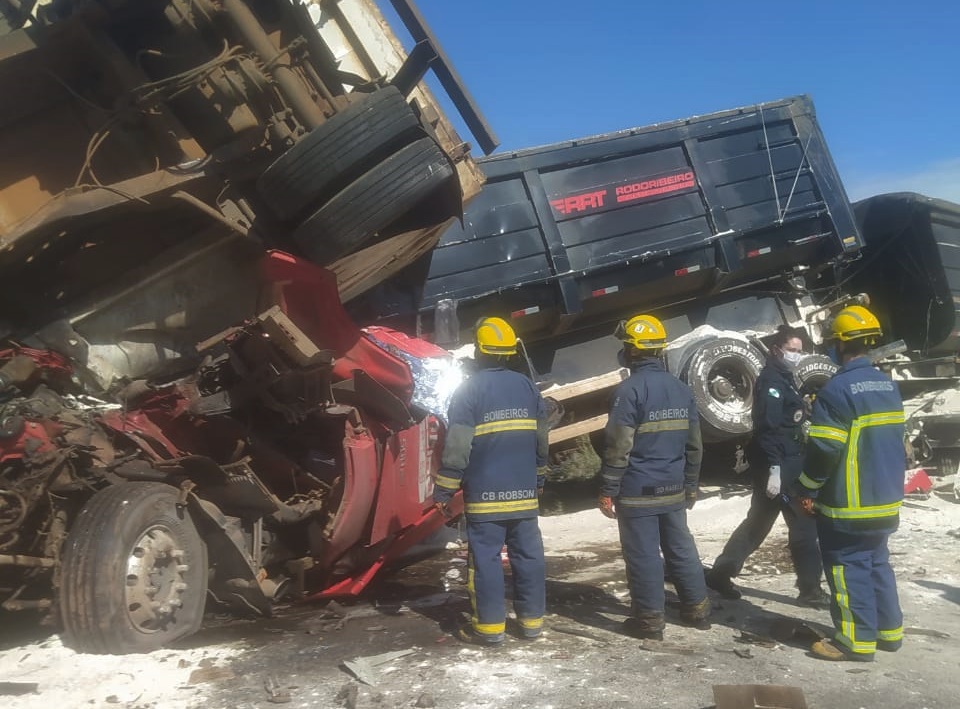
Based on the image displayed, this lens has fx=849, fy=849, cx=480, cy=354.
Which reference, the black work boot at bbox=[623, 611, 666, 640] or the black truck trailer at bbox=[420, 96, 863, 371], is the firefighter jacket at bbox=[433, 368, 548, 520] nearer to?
the black work boot at bbox=[623, 611, 666, 640]

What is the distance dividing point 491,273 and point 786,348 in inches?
98.3

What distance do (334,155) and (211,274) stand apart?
87 centimetres

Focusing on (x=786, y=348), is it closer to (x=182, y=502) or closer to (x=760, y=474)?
(x=760, y=474)

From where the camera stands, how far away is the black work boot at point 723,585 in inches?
170

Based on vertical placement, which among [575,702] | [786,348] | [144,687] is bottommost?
[575,702]

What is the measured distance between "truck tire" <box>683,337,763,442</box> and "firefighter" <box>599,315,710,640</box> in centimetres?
297

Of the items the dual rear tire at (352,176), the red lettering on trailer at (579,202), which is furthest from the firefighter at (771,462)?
the red lettering on trailer at (579,202)

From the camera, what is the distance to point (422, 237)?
458cm

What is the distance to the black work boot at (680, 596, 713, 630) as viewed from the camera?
3789mm

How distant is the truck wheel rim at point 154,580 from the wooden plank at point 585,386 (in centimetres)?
379

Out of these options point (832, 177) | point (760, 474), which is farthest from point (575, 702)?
point (832, 177)

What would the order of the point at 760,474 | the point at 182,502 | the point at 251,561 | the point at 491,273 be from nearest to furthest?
the point at 182,502 → the point at 251,561 → the point at 760,474 → the point at 491,273

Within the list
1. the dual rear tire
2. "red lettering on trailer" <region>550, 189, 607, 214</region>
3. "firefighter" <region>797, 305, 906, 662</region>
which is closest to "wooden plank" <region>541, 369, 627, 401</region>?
"red lettering on trailer" <region>550, 189, 607, 214</region>

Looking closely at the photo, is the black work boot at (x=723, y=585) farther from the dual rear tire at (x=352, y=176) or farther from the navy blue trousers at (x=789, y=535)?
the dual rear tire at (x=352, y=176)
